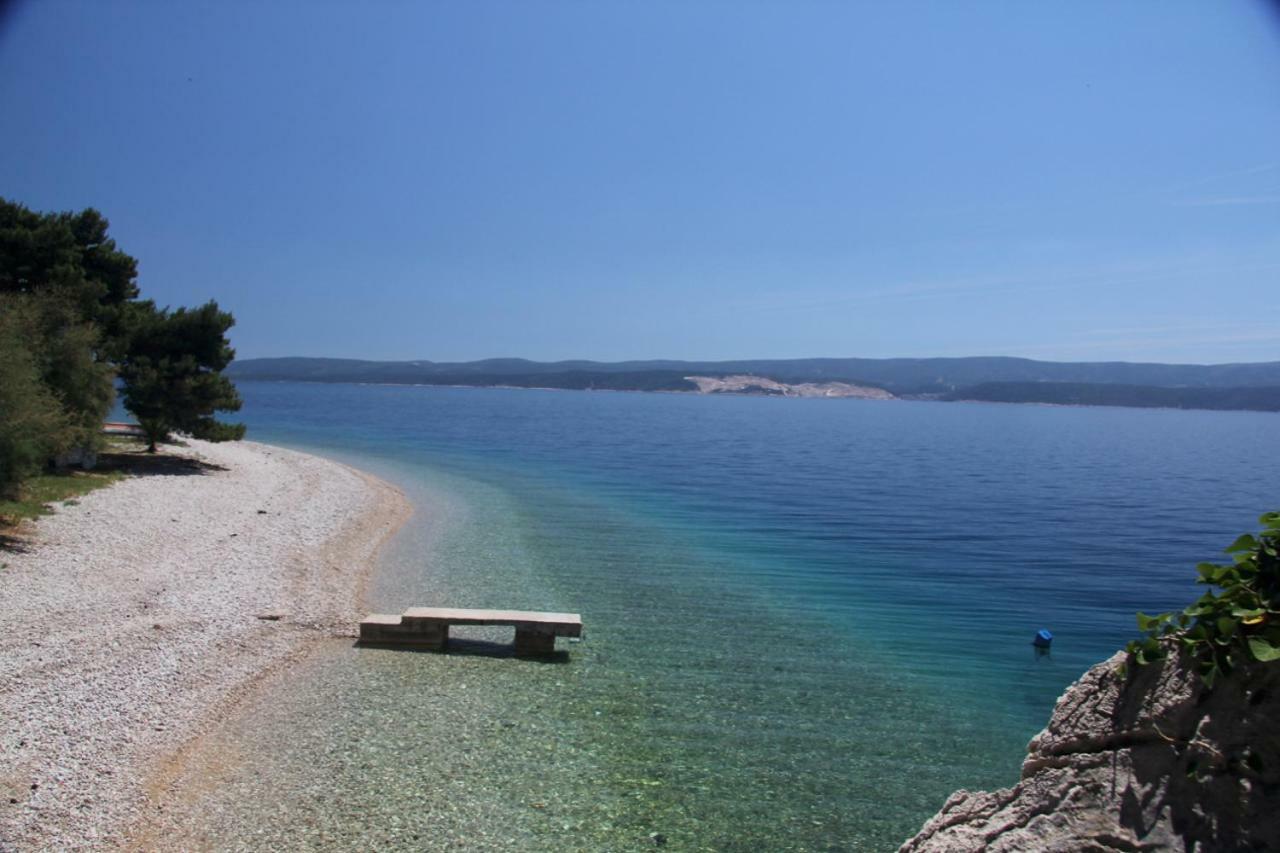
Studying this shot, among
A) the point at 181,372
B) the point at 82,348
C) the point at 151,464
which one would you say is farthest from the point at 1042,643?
the point at 151,464

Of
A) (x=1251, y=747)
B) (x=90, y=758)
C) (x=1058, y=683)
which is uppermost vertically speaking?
(x=1251, y=747)

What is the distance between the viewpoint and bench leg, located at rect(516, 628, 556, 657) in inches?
554

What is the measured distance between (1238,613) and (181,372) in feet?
115

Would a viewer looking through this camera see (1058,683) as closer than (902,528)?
Yes

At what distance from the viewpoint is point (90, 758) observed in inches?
342

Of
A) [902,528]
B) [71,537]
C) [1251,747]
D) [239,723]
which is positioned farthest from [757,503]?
[1251,747]

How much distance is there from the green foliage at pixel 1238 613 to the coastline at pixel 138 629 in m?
8.67

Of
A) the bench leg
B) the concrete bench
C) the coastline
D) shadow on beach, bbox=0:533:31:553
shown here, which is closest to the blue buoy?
the concrete bench

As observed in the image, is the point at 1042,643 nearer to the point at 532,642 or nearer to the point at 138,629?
the point at 532,642

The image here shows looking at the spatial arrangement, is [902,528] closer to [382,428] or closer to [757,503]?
[757,503]

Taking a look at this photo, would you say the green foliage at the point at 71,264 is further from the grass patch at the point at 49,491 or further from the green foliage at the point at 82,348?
the grass patch at the point at 49,491

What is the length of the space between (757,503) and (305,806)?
1155 inches

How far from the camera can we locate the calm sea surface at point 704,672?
8.88 m

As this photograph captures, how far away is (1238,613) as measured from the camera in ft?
10.9
